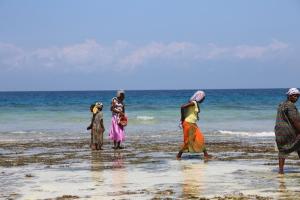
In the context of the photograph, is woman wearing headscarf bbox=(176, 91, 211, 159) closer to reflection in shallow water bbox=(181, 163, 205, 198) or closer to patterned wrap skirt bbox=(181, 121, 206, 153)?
patterned wrap skirt bbox=(181, 121, 206, 153)

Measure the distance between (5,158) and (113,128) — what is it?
3.97 meters

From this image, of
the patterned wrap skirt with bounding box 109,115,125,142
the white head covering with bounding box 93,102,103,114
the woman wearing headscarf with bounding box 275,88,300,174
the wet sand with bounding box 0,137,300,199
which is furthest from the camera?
the white head covering with bounding box 93,102,103,114

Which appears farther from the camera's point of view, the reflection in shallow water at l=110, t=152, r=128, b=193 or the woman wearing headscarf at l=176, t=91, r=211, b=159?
the woman wearing headscarf at l=176, t=91, r=211, b=159

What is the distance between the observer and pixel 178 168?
12898 mm

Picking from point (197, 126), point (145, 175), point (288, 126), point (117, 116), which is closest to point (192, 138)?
point (197, 126)

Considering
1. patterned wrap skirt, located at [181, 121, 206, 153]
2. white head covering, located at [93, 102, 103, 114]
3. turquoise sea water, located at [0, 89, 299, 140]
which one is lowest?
turquoise sea water, located at [0, 89, 299, 140]

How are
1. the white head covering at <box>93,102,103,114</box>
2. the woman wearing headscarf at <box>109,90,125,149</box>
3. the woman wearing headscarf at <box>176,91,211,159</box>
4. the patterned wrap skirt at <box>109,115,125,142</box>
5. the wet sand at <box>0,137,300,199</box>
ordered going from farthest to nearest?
the white head covering at <box>93,102,103,114</box> < the patterned wrap skirt at <box>109,115,125,142</box> < the woman wearing headscarf at <box>109,90,125,149</box> < the woman wearing headscarf at <box>176,91,211,159</box> < the wet sand at <box>0,137,300,199</box>

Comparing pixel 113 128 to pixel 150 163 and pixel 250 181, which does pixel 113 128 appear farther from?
pixel 250 181

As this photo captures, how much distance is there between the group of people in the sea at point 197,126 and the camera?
11.5m

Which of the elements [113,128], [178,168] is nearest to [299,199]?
[178,168]

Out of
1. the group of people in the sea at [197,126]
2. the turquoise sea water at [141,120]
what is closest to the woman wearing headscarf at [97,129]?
the group of people in the sea at [197,126]

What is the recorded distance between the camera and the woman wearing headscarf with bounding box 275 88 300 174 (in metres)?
11.4

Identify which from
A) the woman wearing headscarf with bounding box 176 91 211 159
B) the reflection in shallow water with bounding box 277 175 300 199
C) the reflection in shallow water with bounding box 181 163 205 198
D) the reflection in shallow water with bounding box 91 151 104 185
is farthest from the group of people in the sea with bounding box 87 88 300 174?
the reflection in shallow water with bounding box 91 151 104 185

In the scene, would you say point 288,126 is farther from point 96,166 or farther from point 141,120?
point 141,120
